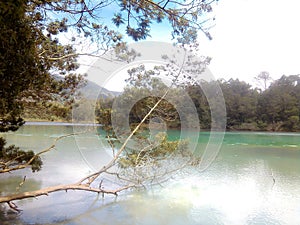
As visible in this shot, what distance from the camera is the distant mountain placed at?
5.71 m

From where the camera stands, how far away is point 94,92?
6660 millimetres

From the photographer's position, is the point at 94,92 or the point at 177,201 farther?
the point at 94,92

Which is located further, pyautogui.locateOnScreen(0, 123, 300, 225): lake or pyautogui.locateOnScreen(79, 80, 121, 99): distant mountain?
pyautogui.locateOnScreen(79, 80, 121, 99): distant mountain

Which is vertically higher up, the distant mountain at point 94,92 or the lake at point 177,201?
the distant mountain at point 94,92

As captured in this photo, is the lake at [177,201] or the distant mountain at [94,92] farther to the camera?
the distant mountain at [94,92]

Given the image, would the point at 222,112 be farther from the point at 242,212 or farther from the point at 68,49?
the point at 68,49

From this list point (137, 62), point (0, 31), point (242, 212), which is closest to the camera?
point (0, 31)

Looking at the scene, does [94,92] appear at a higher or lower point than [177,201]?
higher

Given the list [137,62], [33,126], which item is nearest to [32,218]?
[137,62]

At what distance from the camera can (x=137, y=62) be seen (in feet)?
21.2

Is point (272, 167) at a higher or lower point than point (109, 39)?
lower

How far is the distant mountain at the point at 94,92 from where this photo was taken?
5707 mm

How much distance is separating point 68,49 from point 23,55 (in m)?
2.02

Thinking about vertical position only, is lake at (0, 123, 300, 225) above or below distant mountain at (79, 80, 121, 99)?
below
